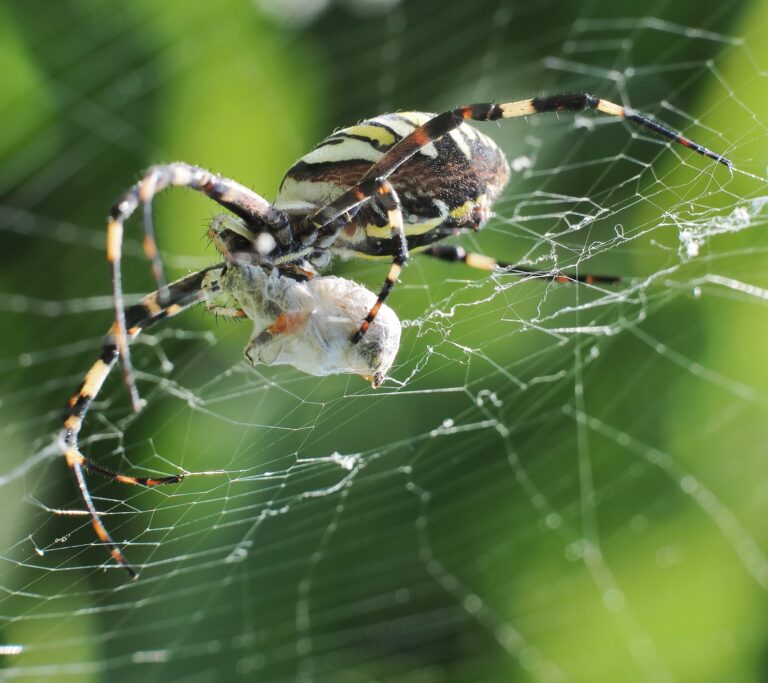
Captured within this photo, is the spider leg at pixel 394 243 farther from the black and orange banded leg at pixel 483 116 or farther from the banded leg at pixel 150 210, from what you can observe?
the banded leg at pixel 150 210

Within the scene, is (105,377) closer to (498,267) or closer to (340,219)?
(340,219)

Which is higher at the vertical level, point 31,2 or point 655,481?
point 31,2

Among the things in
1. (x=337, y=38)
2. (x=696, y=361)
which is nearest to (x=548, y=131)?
(x=337, y=38)

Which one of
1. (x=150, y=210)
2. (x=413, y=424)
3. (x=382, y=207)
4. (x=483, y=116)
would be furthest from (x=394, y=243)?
(x=413, y=424)

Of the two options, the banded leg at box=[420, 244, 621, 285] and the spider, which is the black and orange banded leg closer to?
the spider

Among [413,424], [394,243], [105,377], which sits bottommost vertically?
[413,424]

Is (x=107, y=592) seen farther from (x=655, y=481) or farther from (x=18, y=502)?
(x=655, y=481)

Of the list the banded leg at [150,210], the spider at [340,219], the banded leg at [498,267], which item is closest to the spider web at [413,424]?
the banded leg at [498,267]
